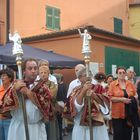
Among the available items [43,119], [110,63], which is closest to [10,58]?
[43,119]

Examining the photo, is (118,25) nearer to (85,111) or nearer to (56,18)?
(56,18)

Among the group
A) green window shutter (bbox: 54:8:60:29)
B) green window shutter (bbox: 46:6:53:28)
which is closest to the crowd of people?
green window shutter (bbox: 46:6:53:28)

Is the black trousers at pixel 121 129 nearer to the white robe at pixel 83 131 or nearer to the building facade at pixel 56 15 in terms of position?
the white robe at pixel 83 131

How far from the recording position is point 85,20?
21.9 meters

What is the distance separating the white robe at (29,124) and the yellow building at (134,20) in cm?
2281

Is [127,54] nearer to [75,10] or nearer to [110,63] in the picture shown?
[110,63]

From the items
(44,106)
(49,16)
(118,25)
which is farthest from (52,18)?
(44,106)

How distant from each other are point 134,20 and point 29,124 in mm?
23098

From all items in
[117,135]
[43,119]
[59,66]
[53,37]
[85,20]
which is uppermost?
[85,20]

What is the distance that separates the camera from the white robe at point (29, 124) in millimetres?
5138

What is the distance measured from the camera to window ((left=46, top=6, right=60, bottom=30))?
19.3 metres

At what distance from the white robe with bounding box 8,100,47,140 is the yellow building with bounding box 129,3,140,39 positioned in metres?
22.8

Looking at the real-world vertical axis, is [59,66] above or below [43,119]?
above

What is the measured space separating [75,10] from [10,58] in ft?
38.2
